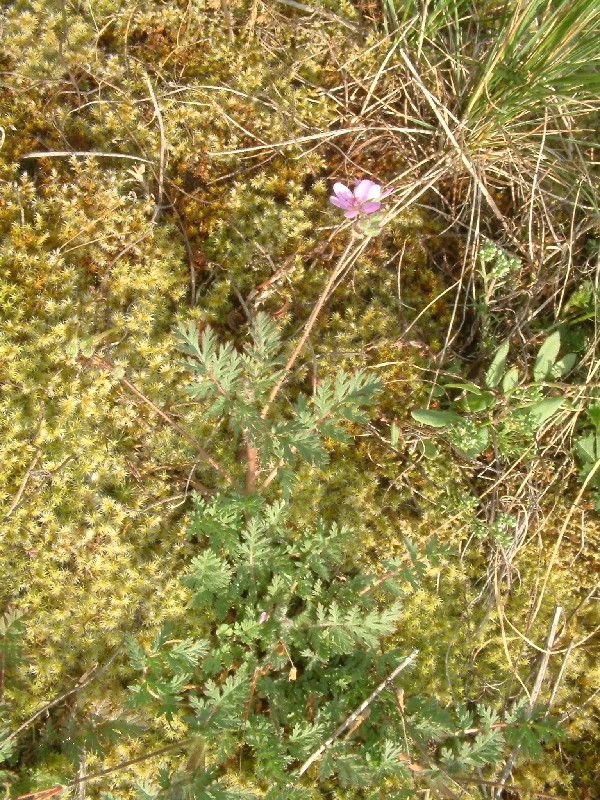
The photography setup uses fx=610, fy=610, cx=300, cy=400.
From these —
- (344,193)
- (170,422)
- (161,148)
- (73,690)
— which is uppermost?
(344,193)

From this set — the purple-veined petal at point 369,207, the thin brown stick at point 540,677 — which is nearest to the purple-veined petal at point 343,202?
the purple-veined petal at point 369,207

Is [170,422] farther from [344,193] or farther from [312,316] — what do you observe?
[344,193]

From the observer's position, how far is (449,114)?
382cm

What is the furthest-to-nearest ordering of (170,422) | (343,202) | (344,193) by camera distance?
(170,422)
(344,193)
(343,202)

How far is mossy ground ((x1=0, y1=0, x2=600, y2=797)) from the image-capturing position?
130 inches

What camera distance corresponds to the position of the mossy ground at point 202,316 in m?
3.29

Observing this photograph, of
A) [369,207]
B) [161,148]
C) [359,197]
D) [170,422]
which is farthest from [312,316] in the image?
[161,148]

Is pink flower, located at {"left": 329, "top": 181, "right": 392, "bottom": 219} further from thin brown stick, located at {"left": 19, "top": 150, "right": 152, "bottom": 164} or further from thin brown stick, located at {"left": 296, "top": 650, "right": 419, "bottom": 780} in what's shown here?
thin brown stick, located at {"left": 296, "top": 650, "right": 419, "bottom": 780}

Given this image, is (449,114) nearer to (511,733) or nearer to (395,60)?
(395,60)

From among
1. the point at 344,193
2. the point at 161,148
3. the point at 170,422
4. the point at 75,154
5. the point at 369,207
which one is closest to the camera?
the point at 369,207

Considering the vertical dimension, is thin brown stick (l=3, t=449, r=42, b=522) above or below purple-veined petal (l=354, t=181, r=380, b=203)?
below

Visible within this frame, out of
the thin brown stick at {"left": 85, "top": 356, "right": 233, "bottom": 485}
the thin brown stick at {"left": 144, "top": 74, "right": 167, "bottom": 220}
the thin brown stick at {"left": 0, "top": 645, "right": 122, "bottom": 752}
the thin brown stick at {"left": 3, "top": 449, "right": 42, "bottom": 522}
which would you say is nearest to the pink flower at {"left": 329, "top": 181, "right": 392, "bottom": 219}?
the thin brown stick at {"left": 144, "top": 74, "right": 167, "bottom": 220}

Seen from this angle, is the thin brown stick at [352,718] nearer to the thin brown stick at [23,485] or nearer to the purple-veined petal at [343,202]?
the thin brown stick at [23,485]

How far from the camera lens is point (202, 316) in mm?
3602
